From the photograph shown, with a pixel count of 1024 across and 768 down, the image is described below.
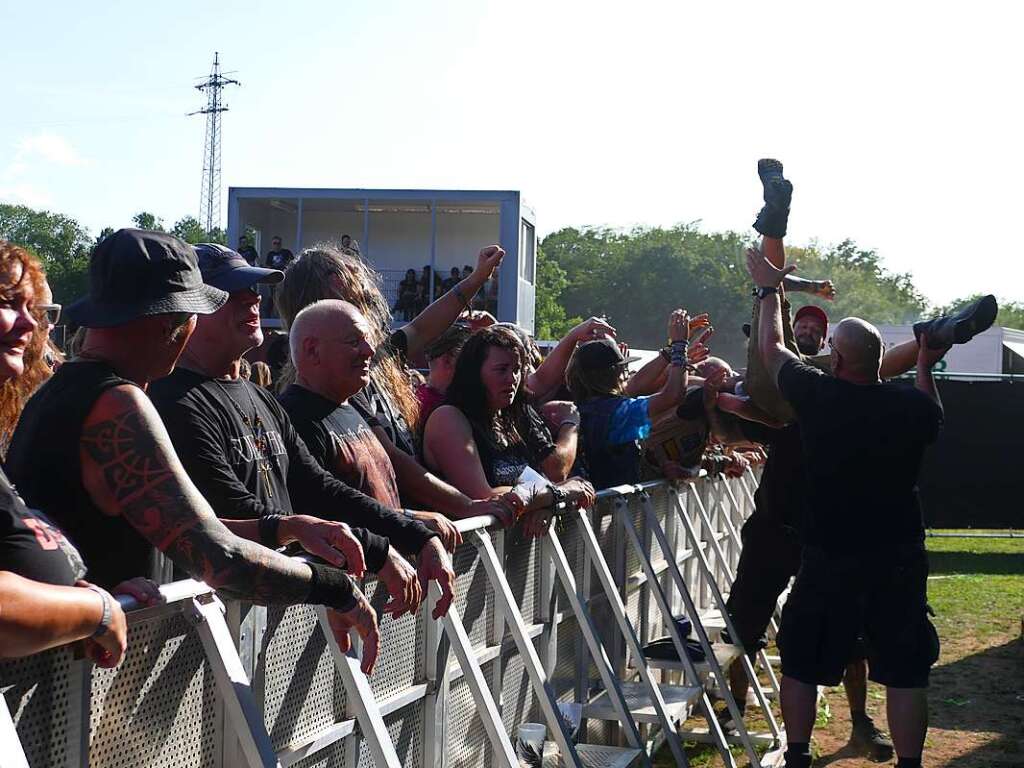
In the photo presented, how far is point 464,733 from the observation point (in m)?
4.55

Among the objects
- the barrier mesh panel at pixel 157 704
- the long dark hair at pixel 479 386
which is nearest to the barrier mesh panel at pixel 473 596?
the long dark hair at pixel 479 386

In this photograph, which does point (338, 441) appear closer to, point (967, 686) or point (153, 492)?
point (153, 492)

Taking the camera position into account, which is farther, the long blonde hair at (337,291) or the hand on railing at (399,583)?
Result: the long blonde hair at (337,291)

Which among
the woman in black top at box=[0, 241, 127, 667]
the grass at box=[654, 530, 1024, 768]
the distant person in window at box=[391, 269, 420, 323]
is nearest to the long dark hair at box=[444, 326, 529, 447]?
the grass at box=[654, 530, 1024, 768]

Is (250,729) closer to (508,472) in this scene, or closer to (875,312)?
(508,472)

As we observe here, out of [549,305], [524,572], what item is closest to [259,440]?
[524,572]

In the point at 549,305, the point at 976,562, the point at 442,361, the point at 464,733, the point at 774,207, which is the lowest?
the point at 976,562

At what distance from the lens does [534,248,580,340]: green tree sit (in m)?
97.9

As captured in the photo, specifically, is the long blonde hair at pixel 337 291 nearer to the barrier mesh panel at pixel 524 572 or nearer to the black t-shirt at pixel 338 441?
the black t-shirt at pixel 338 441

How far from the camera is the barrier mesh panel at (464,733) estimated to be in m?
4.40

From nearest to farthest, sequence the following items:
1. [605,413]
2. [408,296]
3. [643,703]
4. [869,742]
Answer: [643,703] → [605,413] → [869,742] → [408,296]

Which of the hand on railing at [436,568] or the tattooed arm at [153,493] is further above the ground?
the tattooed arm at [153,493]

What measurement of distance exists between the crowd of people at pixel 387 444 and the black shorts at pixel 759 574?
1 cm

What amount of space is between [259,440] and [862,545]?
3.21 m
